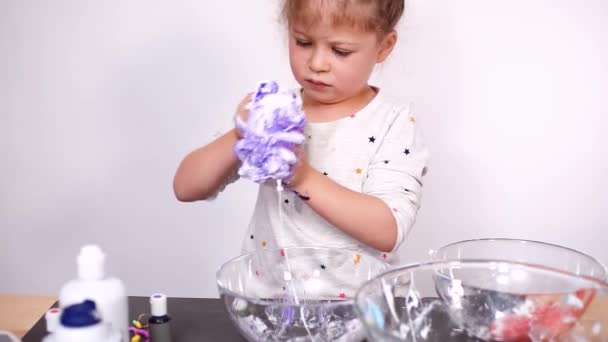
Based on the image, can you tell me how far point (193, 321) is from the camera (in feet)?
2.76

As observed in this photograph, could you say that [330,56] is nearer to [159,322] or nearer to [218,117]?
[159,322]

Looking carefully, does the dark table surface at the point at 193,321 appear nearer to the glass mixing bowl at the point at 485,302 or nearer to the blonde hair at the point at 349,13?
the glass mixing bowl at the point at 485,302

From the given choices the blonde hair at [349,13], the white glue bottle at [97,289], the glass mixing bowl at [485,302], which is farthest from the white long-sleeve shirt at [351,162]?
the white glue bottle at [97,289]

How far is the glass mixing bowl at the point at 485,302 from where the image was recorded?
2.24 ft

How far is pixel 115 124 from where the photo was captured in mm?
1688

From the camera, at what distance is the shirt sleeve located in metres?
0.99

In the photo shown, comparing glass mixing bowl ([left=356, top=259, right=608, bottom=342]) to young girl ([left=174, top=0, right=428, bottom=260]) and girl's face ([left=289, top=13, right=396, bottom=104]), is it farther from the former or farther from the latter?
girl's face ([left=289, top=13, right=396, bottom=104])

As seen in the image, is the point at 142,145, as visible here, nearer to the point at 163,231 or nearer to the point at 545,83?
the point at 163,231

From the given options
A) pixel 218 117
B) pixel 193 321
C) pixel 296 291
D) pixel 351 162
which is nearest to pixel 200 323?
pixel 193 321

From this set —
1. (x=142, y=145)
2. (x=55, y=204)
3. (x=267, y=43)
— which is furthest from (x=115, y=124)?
(x=267, y=43)

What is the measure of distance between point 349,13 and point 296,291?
0.41 meters

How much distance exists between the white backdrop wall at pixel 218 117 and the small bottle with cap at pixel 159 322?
92 centimetres

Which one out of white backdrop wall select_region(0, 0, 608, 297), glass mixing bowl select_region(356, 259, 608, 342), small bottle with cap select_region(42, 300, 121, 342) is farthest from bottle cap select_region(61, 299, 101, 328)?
white backdrop wall select_region(0, 0, 608, 297)

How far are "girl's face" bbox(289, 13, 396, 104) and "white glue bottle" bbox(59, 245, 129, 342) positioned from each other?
0.46m
